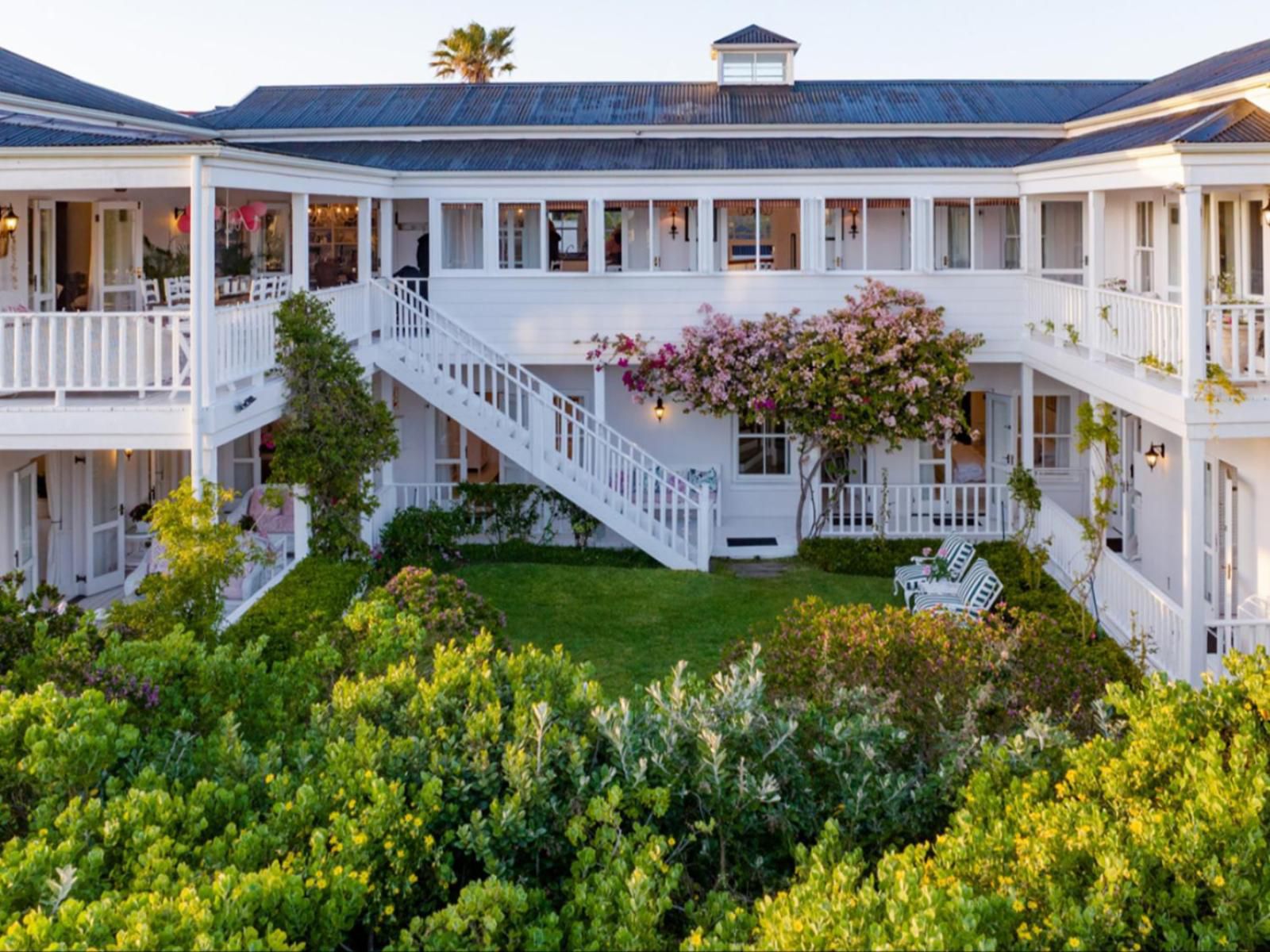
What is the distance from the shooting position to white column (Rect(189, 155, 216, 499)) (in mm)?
13867

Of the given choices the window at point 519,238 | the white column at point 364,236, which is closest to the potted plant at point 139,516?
the white column at point 364,236

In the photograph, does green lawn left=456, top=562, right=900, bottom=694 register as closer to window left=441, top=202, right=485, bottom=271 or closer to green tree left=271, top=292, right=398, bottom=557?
green tree left=271, top=292, right=398, bottom=557

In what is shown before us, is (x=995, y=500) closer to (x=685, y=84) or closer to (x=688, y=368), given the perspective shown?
(x=688, y=368)

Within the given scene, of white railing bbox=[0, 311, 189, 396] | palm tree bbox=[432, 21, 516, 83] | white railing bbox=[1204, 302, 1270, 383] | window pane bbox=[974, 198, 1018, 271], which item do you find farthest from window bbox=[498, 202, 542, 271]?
palm tree bbox=[432, 21, 516, 83]

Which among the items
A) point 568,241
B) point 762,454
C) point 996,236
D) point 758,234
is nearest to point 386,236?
point 568,241

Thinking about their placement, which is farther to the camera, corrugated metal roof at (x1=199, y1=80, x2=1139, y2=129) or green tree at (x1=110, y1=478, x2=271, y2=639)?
corrugated metal roof at (x1=199, y1=80, x2=1139, y2=129)

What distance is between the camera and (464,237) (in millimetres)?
23766

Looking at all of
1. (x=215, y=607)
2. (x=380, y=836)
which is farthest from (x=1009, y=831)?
(x=215, y=607)

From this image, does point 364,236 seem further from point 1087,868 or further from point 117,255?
point 1087,868

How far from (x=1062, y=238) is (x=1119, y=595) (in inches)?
333

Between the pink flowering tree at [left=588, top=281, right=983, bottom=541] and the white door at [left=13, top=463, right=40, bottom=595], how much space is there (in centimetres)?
861

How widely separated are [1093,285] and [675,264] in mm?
7876

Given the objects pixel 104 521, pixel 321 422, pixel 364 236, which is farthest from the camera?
pixel 364 236

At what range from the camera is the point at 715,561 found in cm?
2148
